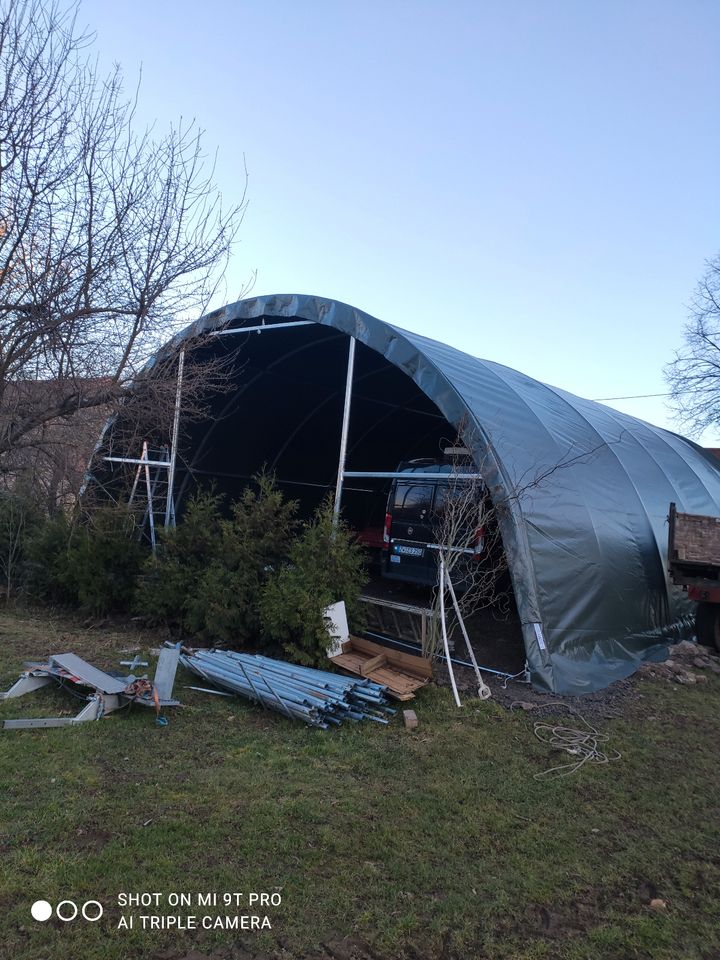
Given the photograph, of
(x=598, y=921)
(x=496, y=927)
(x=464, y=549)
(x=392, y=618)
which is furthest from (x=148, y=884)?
(x=392, y=618)

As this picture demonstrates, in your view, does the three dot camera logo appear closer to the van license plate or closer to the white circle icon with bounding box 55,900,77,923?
the white circle icon with bounding box 55,900,77,923

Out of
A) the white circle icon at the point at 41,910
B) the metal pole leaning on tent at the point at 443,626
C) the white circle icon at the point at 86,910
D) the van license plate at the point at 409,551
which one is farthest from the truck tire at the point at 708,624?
the white circle icon at the point at 41,910

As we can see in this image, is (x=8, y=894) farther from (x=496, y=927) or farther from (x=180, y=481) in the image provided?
(x=180, y=481)

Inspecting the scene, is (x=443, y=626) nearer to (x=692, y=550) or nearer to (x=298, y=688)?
(x=298, y=688)

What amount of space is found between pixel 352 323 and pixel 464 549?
3573 millimetres

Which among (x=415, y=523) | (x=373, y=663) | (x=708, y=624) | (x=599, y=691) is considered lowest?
(x=599, y=691)

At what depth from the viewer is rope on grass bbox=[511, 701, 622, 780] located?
5.22 m

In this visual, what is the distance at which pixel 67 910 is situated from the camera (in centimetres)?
310

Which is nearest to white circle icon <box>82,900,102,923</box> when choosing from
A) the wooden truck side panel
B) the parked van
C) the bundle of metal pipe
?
the bundle of metal pipe

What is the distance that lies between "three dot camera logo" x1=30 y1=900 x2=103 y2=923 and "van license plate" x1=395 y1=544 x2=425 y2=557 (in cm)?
697

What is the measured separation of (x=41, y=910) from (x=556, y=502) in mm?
6678

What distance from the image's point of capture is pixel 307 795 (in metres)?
4.48

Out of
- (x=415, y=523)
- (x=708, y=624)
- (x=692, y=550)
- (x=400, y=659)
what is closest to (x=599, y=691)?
(x=400, y=659)

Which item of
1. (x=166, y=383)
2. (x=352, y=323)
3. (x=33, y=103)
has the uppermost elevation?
(x=33, y=103)
